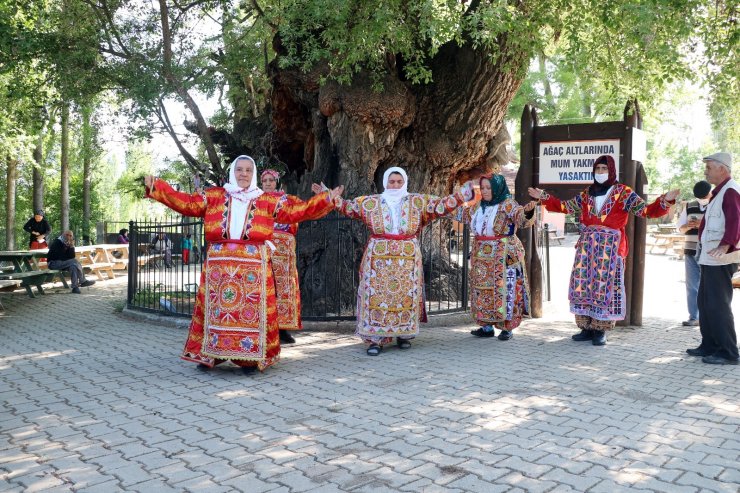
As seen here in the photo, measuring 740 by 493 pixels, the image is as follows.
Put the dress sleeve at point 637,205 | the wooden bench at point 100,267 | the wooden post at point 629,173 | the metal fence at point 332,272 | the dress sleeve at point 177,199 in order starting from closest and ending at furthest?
1. the dress sleeve at point 177,199
2. the dress sleeve at point 637,205
3. the wooden post at point 629,173
4. the metal fence at point 332,272
5. the wooden bench at point 100,267

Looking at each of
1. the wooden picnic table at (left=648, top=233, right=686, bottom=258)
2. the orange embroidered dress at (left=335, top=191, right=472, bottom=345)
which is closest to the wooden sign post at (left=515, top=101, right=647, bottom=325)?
the orange embroidered dress at (left=335, top=191, right=472, bottom=345)

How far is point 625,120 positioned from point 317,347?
194 inches

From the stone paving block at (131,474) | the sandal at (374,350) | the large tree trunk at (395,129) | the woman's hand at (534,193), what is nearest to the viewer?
the stone paving block at (131,474)

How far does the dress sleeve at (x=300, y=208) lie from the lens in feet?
20.5

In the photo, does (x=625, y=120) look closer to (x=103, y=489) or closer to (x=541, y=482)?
(x=541, y=482)

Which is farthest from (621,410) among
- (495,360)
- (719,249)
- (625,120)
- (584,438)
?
(625,120)

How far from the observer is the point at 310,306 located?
32.0 feet

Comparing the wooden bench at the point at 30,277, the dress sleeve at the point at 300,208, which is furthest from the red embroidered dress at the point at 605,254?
the wooden bench at the point at 30,277

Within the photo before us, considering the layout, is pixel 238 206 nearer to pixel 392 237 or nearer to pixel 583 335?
pixel 392 237

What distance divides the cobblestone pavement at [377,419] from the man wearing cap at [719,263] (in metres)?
0.37

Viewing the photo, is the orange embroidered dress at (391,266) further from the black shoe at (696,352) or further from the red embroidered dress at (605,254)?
the black shoe at (696,352)

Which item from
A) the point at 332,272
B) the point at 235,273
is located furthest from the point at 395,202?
the point at 332,272

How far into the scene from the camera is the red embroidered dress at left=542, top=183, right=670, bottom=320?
7477mm

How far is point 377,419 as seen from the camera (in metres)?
4.68
